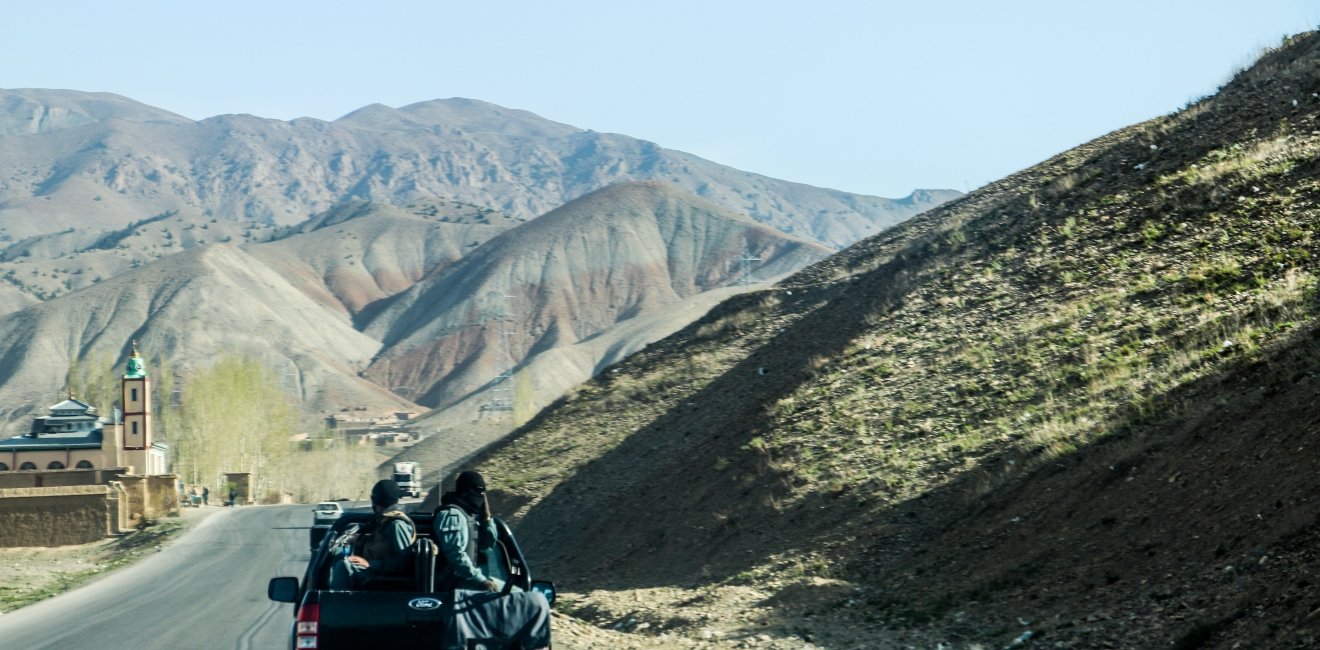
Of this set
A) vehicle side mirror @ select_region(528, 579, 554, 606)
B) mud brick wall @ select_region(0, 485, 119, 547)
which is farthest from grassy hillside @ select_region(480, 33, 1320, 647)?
Result: mud brick wall @ select_region(0, 485, 119, 547)

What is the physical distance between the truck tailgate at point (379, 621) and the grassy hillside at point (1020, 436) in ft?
21.2

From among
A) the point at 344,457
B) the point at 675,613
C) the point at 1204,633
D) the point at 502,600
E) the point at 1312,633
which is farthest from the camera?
the point at 344,457

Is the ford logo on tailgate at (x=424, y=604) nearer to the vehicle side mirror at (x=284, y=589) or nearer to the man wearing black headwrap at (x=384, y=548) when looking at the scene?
the man wearing black headwrap at (x=384, y=548)

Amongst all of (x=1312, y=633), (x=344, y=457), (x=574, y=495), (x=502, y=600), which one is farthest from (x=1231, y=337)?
(x=344, y=457)

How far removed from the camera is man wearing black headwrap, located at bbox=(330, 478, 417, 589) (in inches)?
370

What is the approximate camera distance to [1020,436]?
78.7 ft

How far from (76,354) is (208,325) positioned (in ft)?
57.5

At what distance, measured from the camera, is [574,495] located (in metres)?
39.5

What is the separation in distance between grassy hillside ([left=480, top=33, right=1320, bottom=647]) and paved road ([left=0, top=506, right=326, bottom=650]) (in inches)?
232

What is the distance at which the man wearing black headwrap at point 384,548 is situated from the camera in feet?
30.9

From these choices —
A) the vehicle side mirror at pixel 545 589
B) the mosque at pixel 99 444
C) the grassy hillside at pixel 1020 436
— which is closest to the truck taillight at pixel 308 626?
the vehicle side mirror at pixel 545 589

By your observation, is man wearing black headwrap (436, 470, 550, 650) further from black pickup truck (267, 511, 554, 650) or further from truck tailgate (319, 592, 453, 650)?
truck tailgate (319, 592, 453, 650)

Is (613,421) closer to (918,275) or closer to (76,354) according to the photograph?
(918,275)

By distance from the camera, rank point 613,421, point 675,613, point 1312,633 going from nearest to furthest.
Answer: point 1312,633 → point 675,613 → point 613,421
